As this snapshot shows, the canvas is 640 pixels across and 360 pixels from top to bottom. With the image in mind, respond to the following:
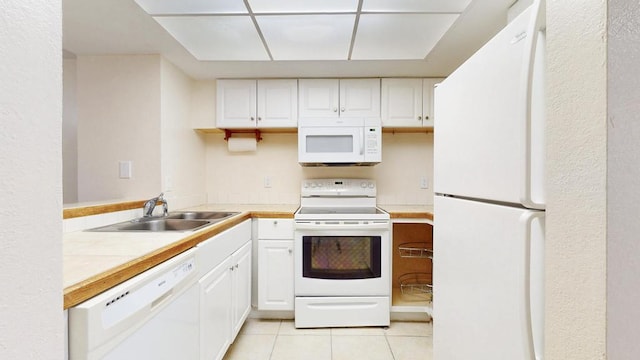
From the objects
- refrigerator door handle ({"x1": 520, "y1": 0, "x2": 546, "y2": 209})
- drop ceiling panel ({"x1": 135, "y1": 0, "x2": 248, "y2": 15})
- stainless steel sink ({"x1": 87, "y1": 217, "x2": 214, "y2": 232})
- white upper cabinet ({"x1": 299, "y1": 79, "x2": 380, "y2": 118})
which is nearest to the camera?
refrigerator door handle ({"x1": 520, "y1": 0, "x2": 546, "y2": 209})

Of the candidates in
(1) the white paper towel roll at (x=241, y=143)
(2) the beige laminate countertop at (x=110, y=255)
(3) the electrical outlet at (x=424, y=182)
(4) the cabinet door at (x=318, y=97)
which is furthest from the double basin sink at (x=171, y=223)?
(3) the electrical outlet at (x=424, y=182)

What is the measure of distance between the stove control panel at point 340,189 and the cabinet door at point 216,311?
1.12 meters

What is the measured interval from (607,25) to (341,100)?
2236 millimetres

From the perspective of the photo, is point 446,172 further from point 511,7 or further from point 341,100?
point 341,100

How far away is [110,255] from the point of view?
38.5 inches

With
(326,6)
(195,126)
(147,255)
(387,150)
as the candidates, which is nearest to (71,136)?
(195,126)

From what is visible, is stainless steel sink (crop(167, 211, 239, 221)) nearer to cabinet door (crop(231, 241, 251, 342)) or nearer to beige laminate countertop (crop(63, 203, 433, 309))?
cabinet door (crop(231, 241, 251, 342))

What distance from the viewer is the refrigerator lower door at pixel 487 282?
26.5 inches

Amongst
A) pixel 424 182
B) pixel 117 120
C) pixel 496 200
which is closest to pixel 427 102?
pixel 424 182

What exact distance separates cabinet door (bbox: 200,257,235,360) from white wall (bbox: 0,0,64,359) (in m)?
0.96

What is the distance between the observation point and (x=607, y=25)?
0.45 meters

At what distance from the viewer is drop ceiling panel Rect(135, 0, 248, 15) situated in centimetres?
155

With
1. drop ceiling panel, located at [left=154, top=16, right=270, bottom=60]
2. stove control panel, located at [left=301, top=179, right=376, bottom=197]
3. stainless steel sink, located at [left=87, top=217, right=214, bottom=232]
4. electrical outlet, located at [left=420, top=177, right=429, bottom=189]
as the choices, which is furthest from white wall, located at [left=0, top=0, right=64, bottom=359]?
electrical outlet, located at [left=420, top=177, right=429, bottom=189]

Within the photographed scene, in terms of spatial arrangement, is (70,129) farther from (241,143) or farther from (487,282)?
(487,282)
